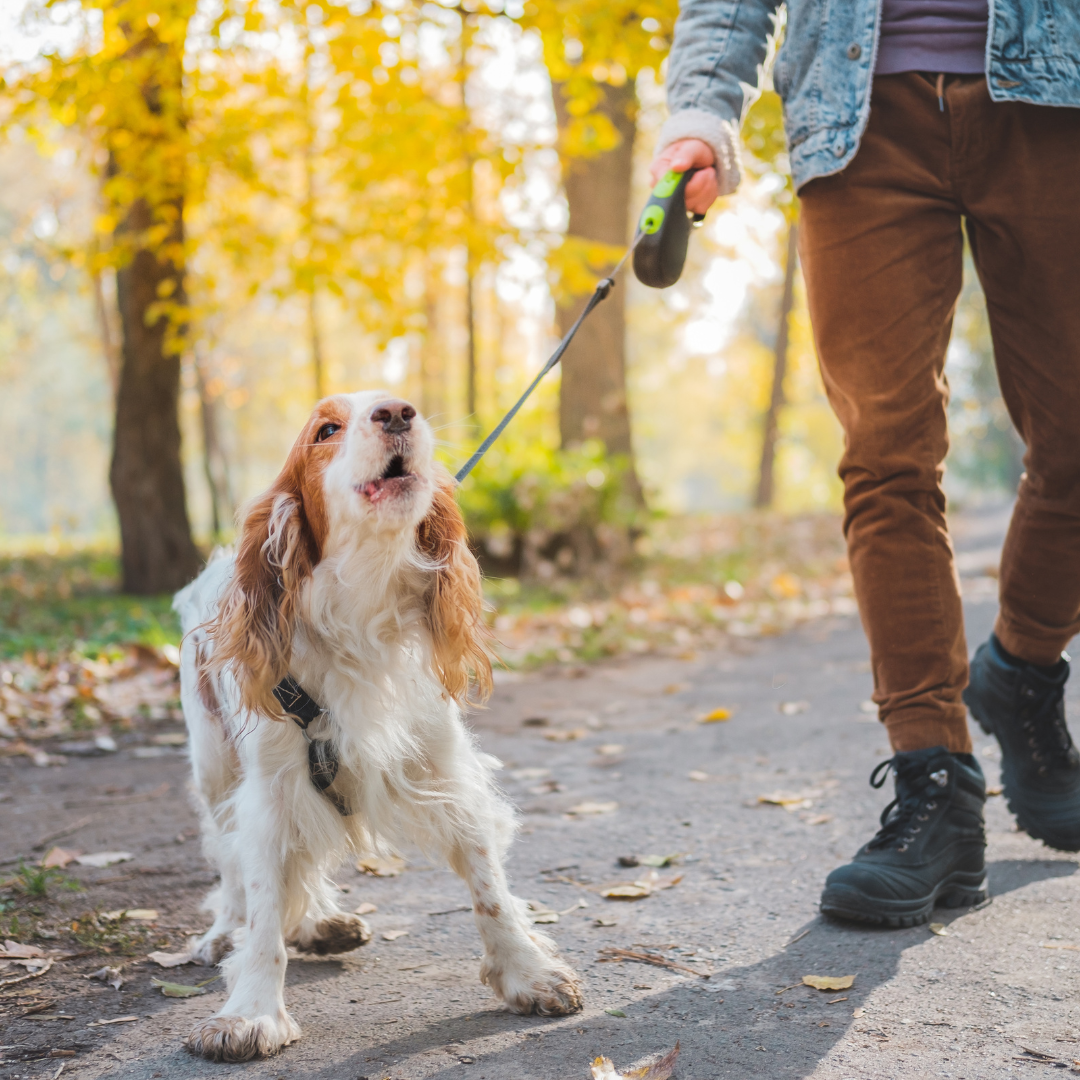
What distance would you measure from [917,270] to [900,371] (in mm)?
230

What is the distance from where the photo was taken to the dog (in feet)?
7.11

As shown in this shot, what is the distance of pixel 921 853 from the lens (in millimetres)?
2443

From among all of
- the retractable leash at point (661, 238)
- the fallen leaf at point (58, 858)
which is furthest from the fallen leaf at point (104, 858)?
the retractable leash at point (661, 238)

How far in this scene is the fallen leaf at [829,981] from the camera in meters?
2.13

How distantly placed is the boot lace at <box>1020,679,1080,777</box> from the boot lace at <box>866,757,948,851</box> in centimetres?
43

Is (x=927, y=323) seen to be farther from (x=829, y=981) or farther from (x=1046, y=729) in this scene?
(x=829, y=981)

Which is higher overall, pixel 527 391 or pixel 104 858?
pixel 527 391

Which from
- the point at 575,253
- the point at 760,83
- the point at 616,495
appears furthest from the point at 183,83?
the point at 760,83

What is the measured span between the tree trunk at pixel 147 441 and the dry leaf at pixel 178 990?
7.25 metres

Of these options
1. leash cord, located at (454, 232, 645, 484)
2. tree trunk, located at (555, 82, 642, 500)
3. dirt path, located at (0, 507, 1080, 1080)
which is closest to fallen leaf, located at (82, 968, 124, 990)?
dirt path, located at (0, 507, 1080, 1080)

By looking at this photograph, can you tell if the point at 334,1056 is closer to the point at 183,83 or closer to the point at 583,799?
the point at 583,799

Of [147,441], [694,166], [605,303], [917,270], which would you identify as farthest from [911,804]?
[605,303]

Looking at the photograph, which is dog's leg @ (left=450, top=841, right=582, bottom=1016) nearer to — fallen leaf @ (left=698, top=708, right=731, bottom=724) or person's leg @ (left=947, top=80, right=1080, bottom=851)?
person's leg @ (left=947, top=80, right=1080, bottom=851)

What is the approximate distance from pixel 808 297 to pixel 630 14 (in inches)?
→ 185
